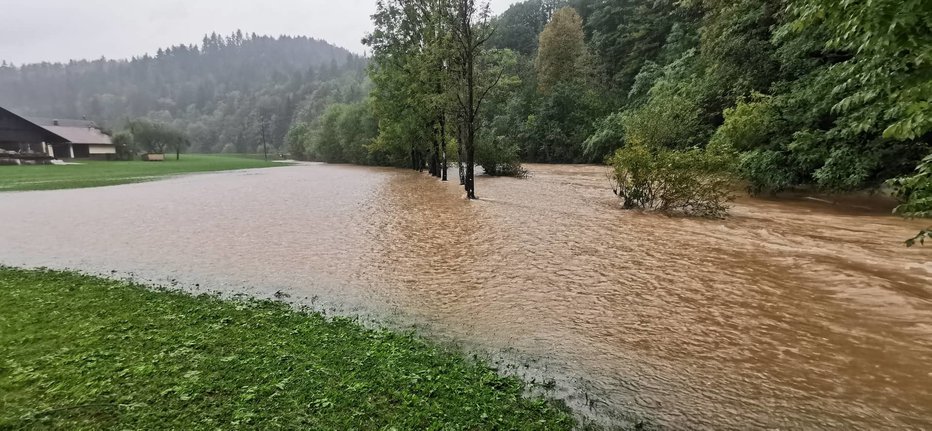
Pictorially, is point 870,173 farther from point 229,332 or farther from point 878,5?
point 229,332

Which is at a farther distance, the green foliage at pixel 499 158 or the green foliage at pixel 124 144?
the green foliage at pixel 124 144

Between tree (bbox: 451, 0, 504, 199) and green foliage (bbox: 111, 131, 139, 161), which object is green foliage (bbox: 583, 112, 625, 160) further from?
green foliage (bbox: 111, 131, 139, 161)

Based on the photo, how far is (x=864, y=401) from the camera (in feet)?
12.5

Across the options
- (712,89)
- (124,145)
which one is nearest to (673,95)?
(712,89)

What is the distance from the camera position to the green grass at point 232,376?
3363 millimetres

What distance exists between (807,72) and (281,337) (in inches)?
895

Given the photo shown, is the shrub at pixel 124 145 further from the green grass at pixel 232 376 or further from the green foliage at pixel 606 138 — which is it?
the green grass at pixel 232 376

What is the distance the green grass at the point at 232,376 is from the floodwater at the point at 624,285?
2.58 ft

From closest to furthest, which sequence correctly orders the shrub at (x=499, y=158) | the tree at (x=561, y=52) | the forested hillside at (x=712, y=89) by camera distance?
1. the forested hillside at (x=712, y=89)
2. the shrub at (x=499, y=158)
3. the tree at (x=561, y=52)

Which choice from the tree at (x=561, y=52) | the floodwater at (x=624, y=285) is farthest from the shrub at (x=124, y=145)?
the floodwater at (x=624, y=285)

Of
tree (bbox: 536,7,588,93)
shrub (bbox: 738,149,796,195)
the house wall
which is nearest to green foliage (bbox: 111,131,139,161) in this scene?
the house wall

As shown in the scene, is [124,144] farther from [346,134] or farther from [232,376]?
[232,376]

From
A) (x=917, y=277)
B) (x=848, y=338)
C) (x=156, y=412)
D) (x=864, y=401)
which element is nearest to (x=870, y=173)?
(x=917, y=277)

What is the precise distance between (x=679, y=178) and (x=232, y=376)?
1311cm
